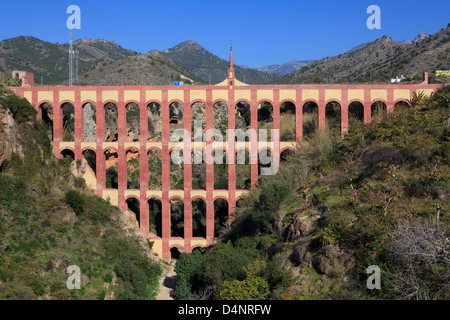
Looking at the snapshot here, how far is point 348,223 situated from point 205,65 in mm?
122414

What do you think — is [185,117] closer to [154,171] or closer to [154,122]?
[154,171]

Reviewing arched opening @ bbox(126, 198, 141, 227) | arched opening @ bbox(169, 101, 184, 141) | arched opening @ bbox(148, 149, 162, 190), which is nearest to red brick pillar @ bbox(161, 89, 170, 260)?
arched opening @ bbox(126, 198, 141, 227)

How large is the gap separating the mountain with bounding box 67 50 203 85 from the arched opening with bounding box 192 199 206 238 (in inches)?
1392

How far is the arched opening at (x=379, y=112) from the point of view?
41.2m

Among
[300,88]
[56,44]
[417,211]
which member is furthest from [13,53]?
[417,211]

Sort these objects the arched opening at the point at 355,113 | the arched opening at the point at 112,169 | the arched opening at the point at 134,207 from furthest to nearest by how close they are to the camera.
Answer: the arched opening at the point at 112,169 < the arched opening at the point at 134,207 < the arched opening at the point at 355,113

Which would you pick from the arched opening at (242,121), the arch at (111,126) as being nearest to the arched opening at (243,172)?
the arched opening at (242,121)

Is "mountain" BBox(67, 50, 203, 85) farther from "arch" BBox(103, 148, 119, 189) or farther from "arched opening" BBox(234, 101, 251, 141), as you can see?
"arch" BBox(103, 148, 119, 189)

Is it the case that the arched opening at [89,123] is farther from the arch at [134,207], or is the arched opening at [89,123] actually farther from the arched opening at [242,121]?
the arched opening at [242,121]

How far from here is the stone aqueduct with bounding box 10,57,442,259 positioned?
137 ft

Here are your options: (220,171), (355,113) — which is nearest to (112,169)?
Answer: (220,171)

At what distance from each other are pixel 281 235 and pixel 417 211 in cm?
966

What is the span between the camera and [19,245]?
2878 cm

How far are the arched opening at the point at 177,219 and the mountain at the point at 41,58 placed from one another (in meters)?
55.5
